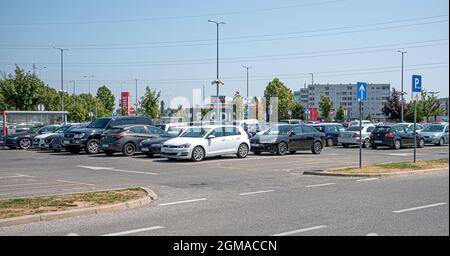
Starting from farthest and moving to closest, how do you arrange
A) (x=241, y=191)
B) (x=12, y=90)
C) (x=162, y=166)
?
1. (x=12, y=90)
2. (x=162, y=166)
3. (x=241, y=191)

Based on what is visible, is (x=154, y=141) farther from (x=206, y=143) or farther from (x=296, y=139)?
(x=296, y=139)

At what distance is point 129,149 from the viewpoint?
27.0 meters

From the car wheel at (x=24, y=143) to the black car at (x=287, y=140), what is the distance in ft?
51.8

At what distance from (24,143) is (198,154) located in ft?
53.2

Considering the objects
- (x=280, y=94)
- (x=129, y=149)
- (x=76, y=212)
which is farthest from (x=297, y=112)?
(x=76, y=212)

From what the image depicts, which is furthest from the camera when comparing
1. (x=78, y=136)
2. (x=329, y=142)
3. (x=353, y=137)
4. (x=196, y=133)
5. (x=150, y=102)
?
(x=150, y=102)

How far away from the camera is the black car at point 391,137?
3200cm

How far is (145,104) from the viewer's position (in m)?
69.0

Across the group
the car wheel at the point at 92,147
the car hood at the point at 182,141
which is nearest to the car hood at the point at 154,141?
the car hood at the point at 182,141

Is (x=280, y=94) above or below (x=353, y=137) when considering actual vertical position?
above

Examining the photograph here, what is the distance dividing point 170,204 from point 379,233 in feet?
15.9

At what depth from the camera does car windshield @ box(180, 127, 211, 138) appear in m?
23.4
